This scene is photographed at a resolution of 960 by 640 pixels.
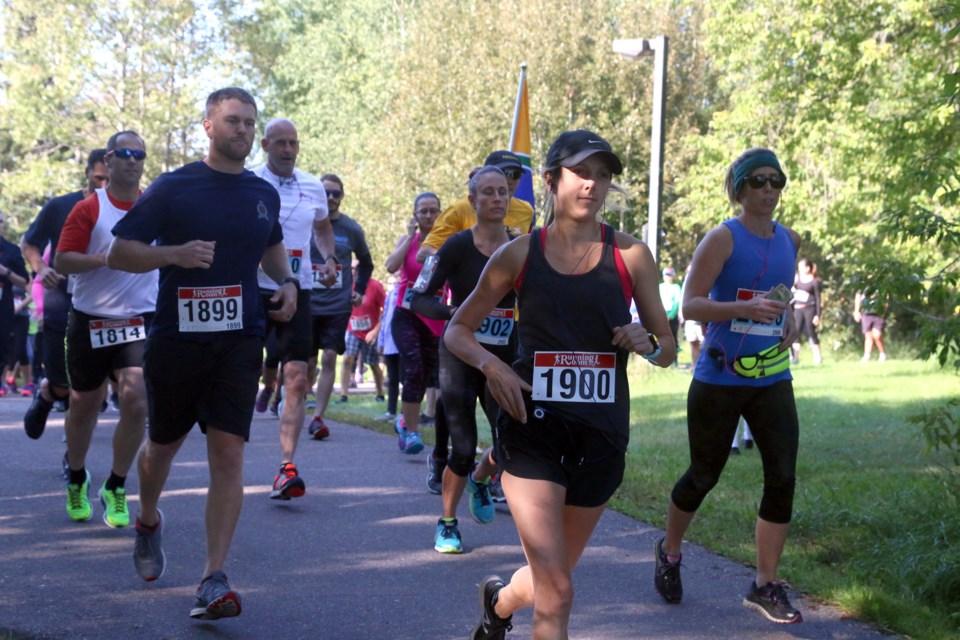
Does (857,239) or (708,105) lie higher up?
(708,105)

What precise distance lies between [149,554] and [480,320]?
231cm

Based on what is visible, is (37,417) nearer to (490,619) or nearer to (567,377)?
(490,619)

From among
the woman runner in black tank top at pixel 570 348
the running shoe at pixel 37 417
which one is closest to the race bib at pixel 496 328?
the woman runner in black tank top at pixel 570 348

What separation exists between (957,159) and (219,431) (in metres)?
4.65

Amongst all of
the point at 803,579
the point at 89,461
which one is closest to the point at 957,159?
the point at 803,579

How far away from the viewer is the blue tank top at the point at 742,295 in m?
5.62

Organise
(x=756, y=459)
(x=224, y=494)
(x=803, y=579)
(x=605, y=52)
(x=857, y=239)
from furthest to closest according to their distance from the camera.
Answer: (x=605, y=52) → (x=857, y=239) → (x=756, y=459) → (x=803, y=579) → (x=224, y=494)

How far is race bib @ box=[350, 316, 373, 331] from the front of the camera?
1864 centimetres

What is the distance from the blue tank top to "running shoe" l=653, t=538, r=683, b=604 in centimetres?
87

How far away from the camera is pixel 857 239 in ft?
79.3

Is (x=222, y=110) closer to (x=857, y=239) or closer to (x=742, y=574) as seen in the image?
(x=742, y=574)

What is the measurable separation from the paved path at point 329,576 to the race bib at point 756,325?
→ 123cm

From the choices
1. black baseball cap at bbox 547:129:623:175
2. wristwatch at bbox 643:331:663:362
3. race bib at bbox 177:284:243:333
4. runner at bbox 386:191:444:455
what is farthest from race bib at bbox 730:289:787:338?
runner at bbox 386:191:444:455

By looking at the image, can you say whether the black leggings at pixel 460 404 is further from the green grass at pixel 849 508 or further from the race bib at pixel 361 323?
the race bib at pixel 361 323
